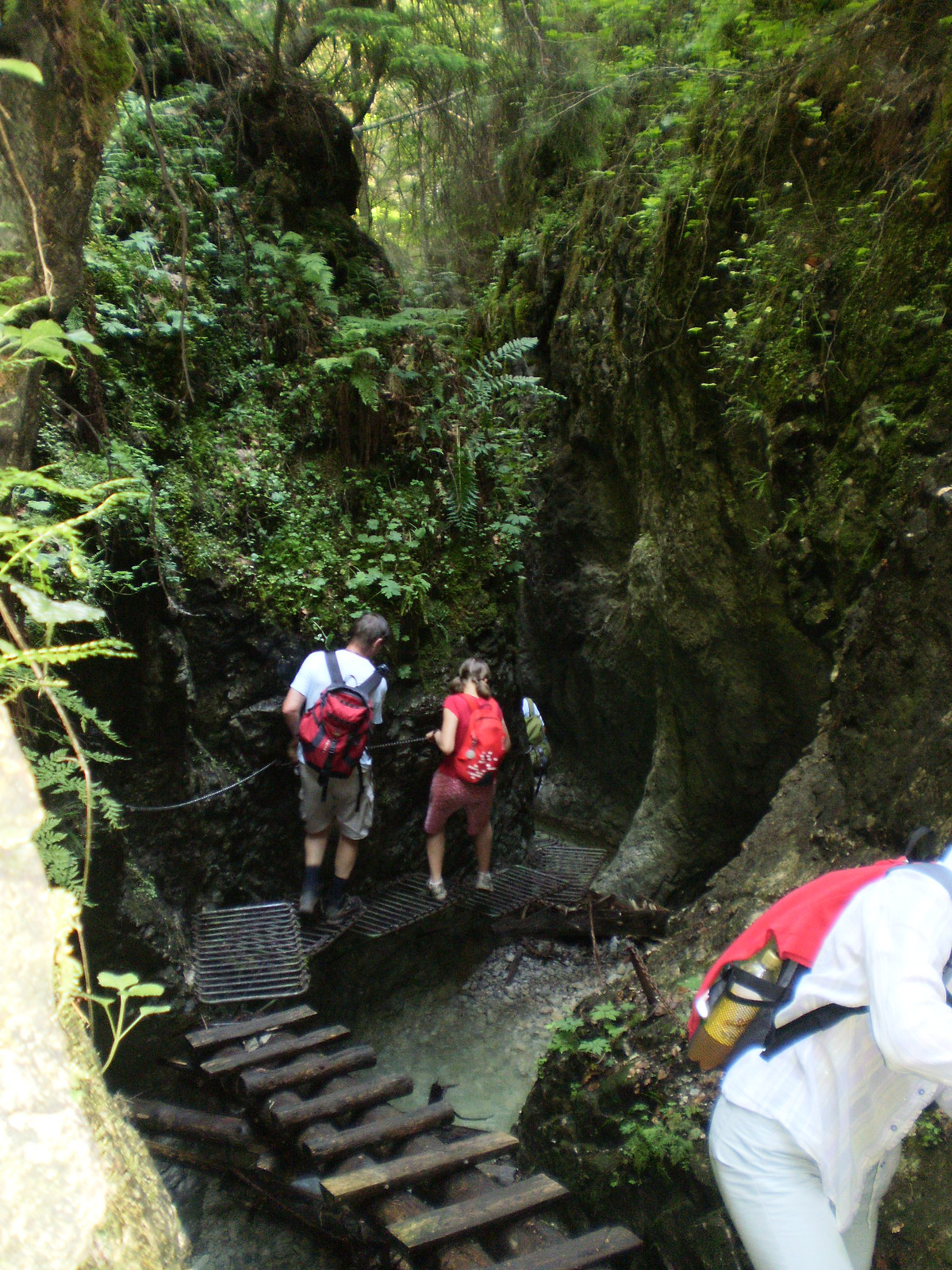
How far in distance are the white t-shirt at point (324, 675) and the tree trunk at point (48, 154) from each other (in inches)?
115

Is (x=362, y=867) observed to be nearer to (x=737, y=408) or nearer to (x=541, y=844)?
(x=541, y=844)

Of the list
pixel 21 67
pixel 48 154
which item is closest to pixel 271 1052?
pixel 48 154

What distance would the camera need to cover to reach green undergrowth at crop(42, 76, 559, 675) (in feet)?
19.9

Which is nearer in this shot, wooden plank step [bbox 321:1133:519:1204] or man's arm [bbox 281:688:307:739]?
wooden plank step [bbox 321:1133:519:1204]

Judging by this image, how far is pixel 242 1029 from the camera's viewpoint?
465cm

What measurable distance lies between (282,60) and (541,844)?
9081 millimetres

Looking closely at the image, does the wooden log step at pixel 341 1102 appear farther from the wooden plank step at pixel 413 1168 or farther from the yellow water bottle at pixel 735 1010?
the yellow water bottle at pixel 735 1010

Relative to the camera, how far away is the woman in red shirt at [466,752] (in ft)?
20.1

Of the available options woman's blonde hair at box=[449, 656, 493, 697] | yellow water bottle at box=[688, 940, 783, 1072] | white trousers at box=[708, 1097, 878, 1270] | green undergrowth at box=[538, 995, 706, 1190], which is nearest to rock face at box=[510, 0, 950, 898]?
green undergrowth at box=[538, 995, 706, 1190]

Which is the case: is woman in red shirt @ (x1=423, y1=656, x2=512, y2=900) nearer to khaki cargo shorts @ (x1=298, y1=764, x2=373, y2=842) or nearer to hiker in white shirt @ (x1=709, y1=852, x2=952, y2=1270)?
khaki cargo shorts @ (x1=298, y1=764, x2=373, y2=842)

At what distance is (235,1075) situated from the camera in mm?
4387

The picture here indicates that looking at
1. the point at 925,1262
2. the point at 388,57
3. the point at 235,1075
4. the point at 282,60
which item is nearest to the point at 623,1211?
the point at 925,1262

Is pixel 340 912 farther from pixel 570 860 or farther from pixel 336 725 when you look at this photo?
pixel 570 860

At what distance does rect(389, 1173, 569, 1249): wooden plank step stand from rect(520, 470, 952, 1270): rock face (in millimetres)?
654
